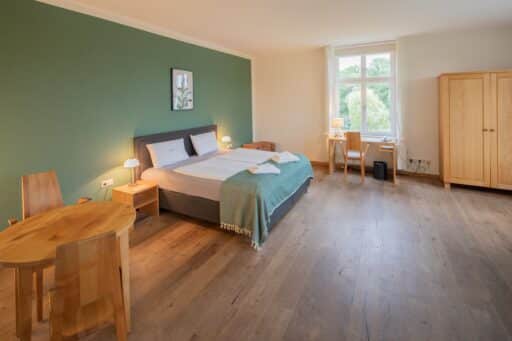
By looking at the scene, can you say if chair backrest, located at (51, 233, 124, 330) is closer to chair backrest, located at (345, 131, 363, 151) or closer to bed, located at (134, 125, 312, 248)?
bed, located at (134, 125, 312, 248)

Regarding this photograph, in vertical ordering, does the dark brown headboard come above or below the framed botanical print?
below

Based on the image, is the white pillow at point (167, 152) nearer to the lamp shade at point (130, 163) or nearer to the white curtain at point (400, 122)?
the lamp shade at point (130, 163)

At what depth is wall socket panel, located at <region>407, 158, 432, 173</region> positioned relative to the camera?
5.46 m

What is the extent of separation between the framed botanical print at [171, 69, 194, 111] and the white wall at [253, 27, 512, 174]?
2503 mm

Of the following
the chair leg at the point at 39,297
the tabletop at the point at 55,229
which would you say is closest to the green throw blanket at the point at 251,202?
the tabletop at the point at 55,229

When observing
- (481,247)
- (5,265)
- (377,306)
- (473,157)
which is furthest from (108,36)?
(473,157)

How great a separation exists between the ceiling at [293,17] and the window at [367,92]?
0.56 metres

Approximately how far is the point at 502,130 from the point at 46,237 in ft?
18.5

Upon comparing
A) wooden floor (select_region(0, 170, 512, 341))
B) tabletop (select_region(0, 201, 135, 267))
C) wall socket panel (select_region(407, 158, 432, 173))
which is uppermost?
wall socket panel (select_region(407, 158, 432, 173))

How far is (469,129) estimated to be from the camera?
4453mm

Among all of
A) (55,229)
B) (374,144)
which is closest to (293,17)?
(374,144)

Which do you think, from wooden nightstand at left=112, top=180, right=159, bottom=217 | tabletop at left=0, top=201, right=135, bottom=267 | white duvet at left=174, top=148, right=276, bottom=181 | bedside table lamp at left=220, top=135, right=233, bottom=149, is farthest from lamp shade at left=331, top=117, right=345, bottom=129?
tabletop at left=0, top=201, right=135, bottom=267

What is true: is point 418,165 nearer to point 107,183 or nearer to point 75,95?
point 107,183

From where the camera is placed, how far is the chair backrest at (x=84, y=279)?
1.28 metres
